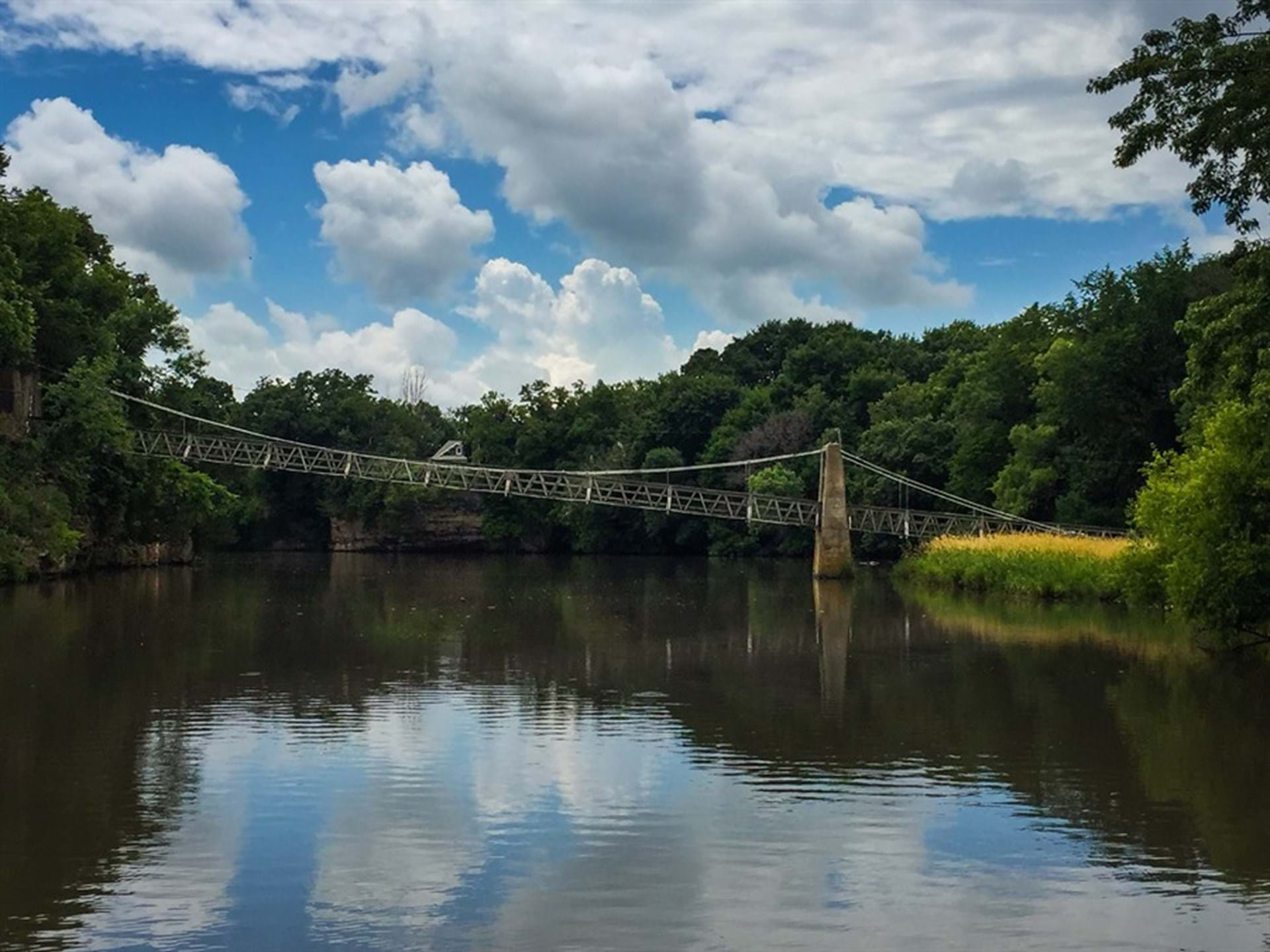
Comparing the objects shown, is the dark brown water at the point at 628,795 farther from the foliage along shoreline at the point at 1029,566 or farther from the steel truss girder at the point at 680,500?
the steel truss girder at the point at 680,500

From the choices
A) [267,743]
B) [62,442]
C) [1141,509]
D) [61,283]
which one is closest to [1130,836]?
[267,743]

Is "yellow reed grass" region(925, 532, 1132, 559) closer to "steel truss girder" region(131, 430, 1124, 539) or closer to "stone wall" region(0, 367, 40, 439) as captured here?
"steel truss girder" region(131, 430, 1124, 539)

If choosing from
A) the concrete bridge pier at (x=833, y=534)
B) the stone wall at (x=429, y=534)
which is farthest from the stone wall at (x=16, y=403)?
the stone wall at (x=429, y=534)

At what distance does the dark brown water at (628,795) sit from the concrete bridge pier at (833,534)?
96.6 ft

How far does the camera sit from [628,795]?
1286 centimetres

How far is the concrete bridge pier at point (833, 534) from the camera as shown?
2237 inches

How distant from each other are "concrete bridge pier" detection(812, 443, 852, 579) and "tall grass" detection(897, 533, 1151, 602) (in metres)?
7.45

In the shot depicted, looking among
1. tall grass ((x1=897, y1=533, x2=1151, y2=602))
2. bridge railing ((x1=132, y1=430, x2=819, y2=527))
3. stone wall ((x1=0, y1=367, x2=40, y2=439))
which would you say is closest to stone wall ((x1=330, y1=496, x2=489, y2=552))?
bridge railing ((x1=132, y1=430, x2=819, y2=527))

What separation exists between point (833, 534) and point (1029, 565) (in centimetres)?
1609

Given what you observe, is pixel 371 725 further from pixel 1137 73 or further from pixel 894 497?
pixel 894 497

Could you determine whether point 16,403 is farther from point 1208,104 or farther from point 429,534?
point 429,534

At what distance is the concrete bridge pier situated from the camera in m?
56.8

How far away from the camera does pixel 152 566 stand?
60.4m

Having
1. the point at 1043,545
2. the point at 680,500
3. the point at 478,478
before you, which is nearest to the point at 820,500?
the point at 680,500
